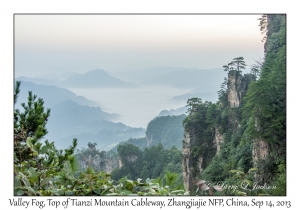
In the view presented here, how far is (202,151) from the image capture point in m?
24.4

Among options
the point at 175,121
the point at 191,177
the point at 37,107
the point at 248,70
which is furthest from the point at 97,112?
the point at 37,107

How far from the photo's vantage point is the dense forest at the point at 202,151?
1.81m

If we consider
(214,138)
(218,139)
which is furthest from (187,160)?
(218,139)

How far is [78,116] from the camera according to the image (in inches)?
1395

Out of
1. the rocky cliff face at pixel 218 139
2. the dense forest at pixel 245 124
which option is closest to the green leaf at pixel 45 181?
the dense forest at pixel 245 124

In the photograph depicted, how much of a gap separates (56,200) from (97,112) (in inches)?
1253

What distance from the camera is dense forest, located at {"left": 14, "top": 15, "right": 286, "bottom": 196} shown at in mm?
1813

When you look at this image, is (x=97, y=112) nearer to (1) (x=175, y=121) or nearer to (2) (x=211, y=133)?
(1) (x=175, y=121)

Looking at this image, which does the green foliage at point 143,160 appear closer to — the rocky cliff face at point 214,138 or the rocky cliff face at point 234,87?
the rocky cliff face at point 214,138

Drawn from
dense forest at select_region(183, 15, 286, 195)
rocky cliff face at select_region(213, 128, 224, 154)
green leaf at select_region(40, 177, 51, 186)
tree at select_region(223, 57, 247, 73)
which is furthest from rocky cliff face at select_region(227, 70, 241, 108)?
green leaf at select_region(40, 177, 51, 186)

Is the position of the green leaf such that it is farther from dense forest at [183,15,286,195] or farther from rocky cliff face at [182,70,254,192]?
rocky cliff face at [182,70,254,192]

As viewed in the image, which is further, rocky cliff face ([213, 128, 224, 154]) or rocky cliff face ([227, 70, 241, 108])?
rocky cliff face ([213, 128, 224, 154])

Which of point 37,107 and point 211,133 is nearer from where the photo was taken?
point 37,107

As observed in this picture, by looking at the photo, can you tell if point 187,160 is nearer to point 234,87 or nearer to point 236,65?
point 234,87
